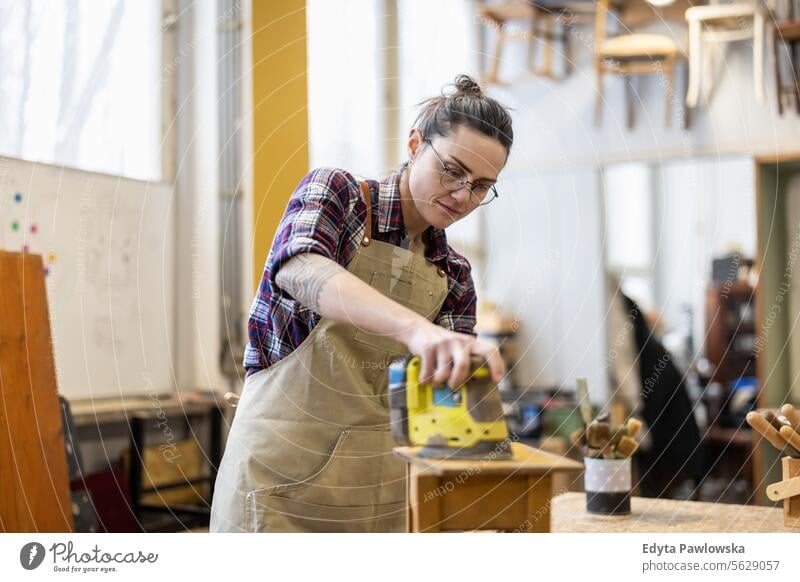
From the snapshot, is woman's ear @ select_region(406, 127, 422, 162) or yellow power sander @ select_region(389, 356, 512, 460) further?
woman's ear @ select_region(406, 127, 422, 162)

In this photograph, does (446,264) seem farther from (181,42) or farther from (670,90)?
(670,90)

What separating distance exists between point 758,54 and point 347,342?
12.4ft

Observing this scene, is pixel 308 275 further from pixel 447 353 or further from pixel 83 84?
pixel 83 84

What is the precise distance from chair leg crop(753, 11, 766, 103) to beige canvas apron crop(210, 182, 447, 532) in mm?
3602

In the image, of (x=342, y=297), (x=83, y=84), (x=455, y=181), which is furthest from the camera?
(x=83, y=84)

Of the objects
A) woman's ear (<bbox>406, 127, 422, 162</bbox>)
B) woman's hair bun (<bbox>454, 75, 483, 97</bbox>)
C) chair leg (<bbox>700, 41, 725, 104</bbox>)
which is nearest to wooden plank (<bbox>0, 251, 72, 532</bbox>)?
woman's ear (<bbox>406, 127, 422, 162</bbox>)

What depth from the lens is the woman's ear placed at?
1633 mm

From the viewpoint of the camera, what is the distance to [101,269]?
11.7ft

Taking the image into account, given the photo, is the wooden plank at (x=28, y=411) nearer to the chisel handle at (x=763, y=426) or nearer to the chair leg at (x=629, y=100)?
the chisel handle at (x=763, y=426)

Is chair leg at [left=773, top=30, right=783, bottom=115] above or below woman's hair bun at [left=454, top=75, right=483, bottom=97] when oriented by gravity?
above

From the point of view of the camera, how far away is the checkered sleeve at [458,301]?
1.78m

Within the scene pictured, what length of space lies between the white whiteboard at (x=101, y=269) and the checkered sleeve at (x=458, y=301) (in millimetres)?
1681

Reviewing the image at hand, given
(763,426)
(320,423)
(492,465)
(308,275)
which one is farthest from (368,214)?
(763,426)

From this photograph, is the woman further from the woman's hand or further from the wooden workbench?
the wooden workbench
